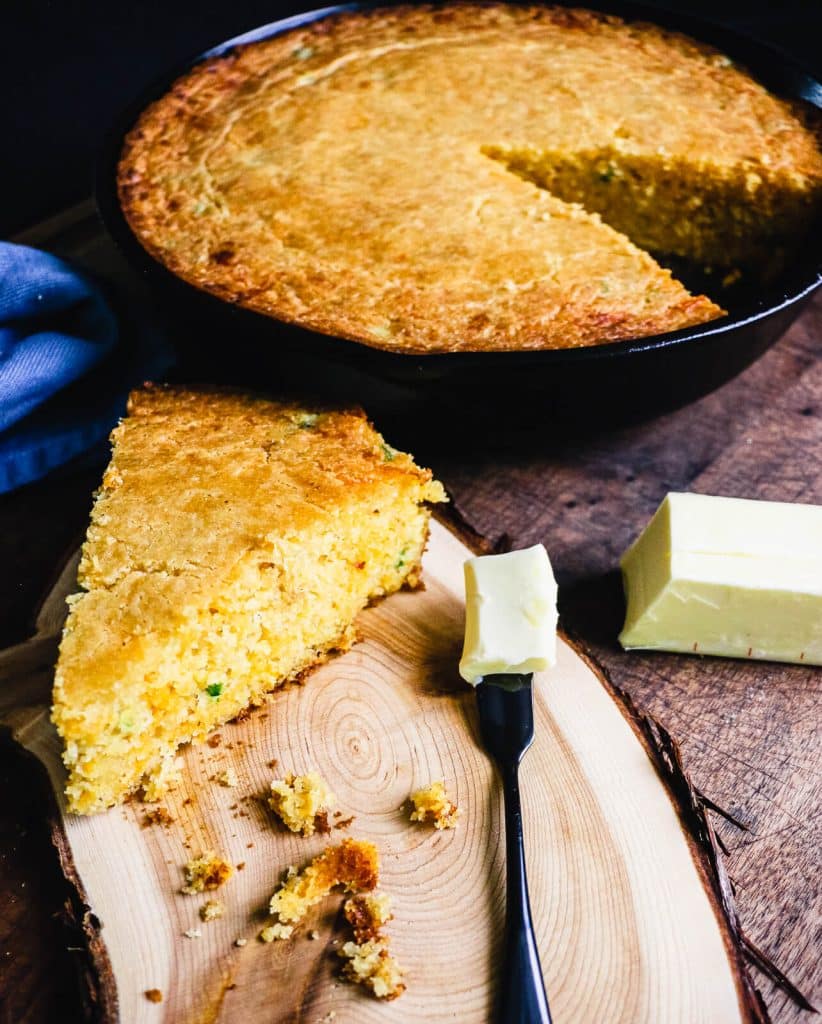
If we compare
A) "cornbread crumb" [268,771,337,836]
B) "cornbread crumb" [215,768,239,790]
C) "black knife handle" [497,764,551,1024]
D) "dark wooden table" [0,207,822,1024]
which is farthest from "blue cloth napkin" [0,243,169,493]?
"black knife handle" [497,764,551,1024]

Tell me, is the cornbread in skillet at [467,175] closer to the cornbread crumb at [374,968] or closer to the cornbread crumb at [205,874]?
the cornbread crumb at [205,874]

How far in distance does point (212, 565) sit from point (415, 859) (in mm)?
837

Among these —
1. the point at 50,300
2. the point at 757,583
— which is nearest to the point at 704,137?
the point at 757,583

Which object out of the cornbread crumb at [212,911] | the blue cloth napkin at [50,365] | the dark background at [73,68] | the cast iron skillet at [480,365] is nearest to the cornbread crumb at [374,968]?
the cornbread crumb at [212,911]

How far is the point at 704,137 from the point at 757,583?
184cm

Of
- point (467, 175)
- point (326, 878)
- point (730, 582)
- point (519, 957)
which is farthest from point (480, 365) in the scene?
point (519, 957)

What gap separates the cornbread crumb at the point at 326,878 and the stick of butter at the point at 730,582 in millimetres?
971

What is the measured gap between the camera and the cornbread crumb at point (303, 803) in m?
2.25

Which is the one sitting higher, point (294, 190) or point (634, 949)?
point (294, 190)

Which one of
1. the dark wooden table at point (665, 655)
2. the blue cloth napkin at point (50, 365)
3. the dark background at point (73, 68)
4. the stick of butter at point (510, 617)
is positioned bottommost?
the dark wooden table at point (665, 655)

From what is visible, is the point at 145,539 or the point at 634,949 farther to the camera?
the point at 145,539

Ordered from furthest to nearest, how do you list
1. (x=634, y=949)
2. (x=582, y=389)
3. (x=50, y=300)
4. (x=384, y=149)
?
1. (x=384, y=149)
2. (x=50, y=300)
3. (x=582, y=389)
4. (x=634, y=949)

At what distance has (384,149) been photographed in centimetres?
348

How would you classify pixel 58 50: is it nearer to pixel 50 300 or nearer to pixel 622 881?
pixel 50 300
